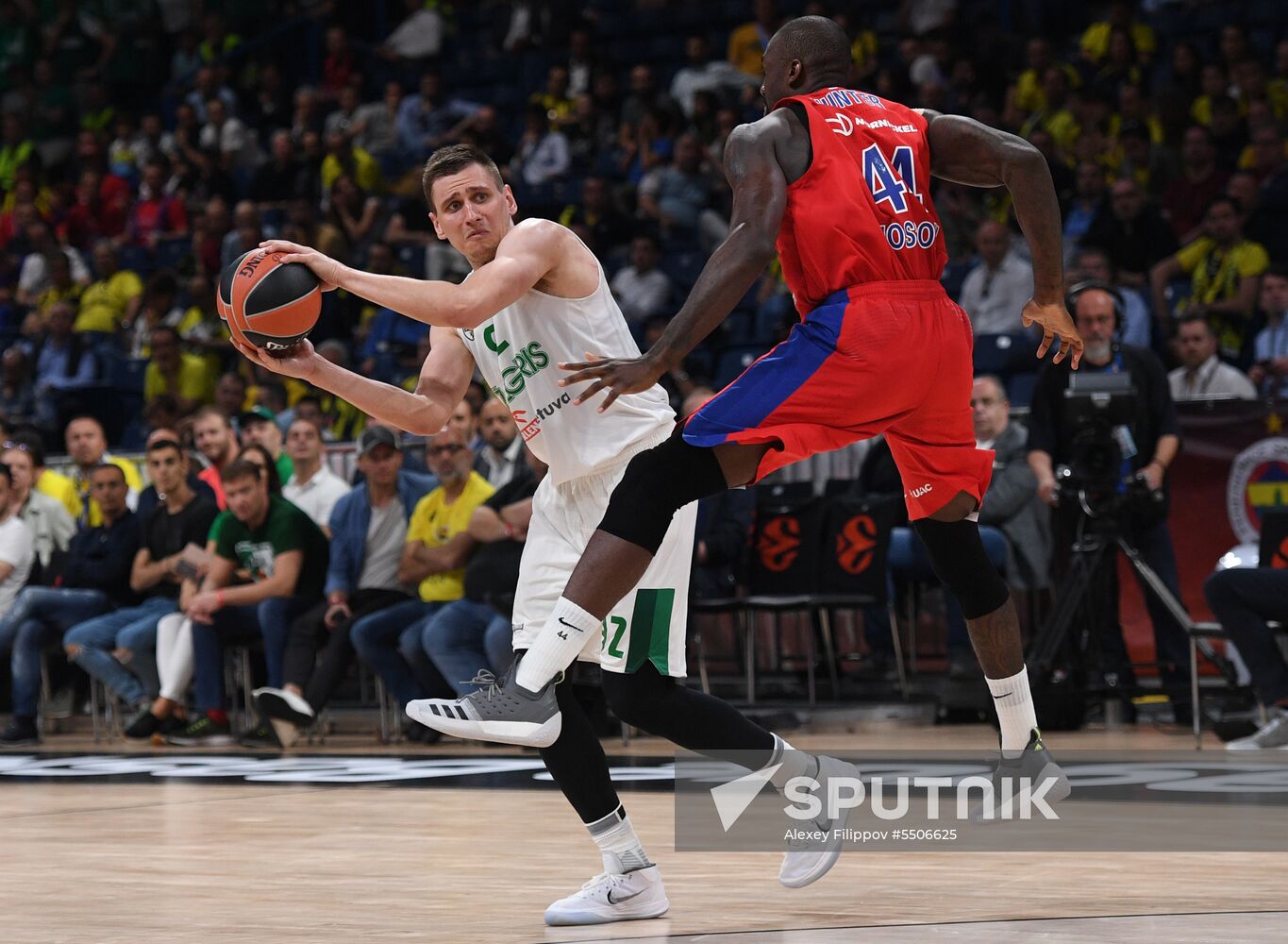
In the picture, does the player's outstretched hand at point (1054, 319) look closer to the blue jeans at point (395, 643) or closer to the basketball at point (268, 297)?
the basketball at point (268, 297)

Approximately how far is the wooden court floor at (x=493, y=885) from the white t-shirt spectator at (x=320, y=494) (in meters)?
4.18

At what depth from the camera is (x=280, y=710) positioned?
855cm

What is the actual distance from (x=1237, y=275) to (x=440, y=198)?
7.30m

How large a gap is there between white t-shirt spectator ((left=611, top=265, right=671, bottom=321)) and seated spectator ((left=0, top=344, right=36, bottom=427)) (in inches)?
208

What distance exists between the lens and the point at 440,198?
3.95 meters

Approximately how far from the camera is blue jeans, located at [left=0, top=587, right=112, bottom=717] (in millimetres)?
9898

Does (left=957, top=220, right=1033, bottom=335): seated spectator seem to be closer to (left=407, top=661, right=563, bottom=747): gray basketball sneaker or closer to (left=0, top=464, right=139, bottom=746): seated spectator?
(left=0, top=464, right=139, bottom=746): seated spectator

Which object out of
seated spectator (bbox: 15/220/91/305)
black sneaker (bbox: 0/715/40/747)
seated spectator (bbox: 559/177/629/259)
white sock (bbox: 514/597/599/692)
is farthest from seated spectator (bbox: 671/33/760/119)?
white sock (bbox: 514/597/599/692)

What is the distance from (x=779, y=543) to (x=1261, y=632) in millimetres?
2721

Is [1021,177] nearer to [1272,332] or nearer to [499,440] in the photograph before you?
[499,440]

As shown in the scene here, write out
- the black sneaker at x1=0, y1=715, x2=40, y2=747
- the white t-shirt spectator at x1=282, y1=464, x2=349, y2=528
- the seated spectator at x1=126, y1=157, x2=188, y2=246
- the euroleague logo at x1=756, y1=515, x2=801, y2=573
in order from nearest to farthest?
the euroleague logo at x1=756, y1=515, x2=801, y2=573 → the black sneaker at x1=0, y1=715, x2=40, y2=747 → the white t-shirt spectator at x1=282, y1=464, x2=349, y2=528 → the seated spectator at x1=126, y1=157, x2=188, y2=246

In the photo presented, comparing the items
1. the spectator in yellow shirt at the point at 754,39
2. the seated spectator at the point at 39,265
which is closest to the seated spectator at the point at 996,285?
the spectator in yellow shirt at the point at 754,39

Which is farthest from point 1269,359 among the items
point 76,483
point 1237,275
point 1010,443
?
point 76,483

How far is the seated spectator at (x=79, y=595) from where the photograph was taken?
9.89 metres
